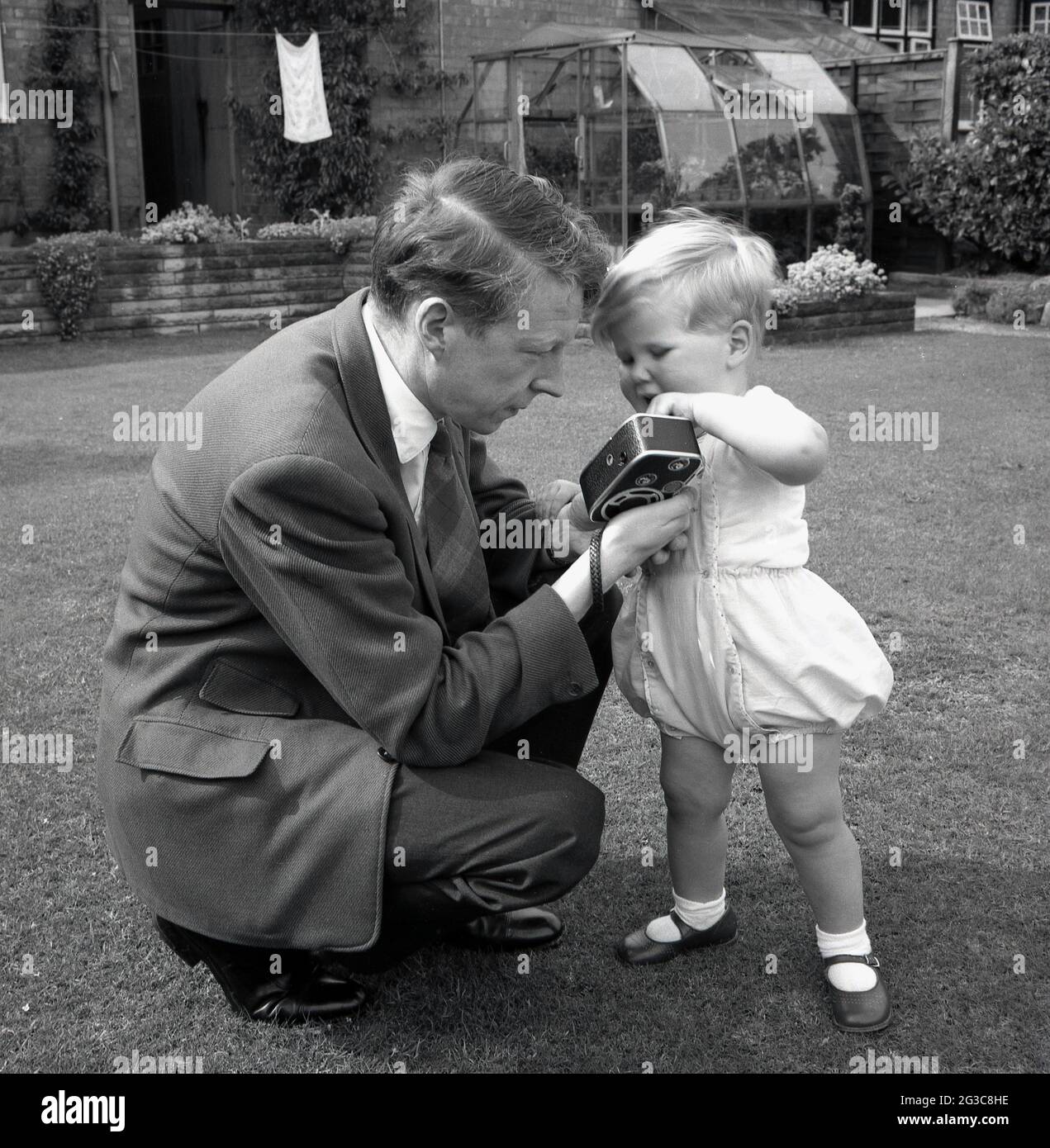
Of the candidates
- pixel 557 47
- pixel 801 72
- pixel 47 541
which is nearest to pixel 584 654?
pixel 47 541

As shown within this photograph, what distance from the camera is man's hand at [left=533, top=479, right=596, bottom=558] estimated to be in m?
2.91

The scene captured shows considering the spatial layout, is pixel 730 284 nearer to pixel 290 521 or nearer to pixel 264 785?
pixel 290 521

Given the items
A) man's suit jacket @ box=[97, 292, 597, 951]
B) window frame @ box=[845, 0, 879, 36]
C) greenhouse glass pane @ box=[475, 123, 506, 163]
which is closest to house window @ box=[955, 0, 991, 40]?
window frame @ box=[845, 0, 879, 36]

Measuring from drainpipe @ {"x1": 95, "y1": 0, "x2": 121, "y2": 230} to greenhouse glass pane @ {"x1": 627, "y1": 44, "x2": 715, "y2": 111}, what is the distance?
21.2 feet

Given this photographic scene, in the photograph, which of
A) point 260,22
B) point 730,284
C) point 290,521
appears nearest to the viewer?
point 290,521

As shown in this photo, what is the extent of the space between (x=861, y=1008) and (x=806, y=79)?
14806mm

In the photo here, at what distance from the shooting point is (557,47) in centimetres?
1421

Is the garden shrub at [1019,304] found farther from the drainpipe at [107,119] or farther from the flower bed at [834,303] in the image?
the drainpipe at [107,119]

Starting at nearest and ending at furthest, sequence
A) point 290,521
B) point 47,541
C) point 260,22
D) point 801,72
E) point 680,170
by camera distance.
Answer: point 290,521, point 47,541, point 680,170, point 801,72, point 260,22

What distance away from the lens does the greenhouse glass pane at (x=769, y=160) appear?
14.0 metres

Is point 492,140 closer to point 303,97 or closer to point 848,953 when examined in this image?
point 303,97

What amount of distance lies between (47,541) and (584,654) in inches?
161

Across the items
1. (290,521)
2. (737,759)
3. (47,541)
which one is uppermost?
(290,521)

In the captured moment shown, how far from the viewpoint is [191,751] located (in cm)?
222
